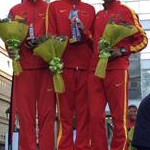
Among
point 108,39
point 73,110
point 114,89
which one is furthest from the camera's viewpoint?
point 73,110

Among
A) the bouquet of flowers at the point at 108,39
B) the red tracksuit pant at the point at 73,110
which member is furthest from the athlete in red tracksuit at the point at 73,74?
the bouquet of flowers at the point at 108,39

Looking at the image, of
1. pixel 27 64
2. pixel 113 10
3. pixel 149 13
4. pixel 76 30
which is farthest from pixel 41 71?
pixel 149 13

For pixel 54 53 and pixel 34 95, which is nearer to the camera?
pixel 54 53

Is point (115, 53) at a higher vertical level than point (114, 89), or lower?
higher

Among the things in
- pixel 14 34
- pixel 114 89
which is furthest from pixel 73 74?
pixel 14 34

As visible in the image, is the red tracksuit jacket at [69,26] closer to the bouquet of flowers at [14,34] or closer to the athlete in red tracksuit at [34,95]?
the athlete in red tracksuit at [34,95]

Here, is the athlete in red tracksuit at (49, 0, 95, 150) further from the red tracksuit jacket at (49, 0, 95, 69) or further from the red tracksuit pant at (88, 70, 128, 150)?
the red tracksuit pant at (88, 70, 128, 150)

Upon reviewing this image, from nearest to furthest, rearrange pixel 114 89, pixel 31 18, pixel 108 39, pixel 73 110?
1. pixel 108 39
2. pixel 114 89
3. pixel 73 110
4. pixel 31 18

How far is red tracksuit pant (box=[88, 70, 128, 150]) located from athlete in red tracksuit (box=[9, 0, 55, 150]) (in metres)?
0.42

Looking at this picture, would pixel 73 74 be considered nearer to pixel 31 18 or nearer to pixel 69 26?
pixel 69 26

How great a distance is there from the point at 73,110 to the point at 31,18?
3.59 ft

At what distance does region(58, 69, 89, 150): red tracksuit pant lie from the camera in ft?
17.5

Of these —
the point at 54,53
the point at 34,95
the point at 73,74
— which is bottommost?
the point at 34,95

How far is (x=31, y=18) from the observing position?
5.64 meters
